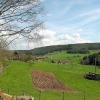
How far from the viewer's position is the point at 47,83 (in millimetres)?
71188

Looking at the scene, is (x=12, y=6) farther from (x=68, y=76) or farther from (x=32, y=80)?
(x=68, y=76)

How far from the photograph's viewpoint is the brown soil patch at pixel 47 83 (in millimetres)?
66125

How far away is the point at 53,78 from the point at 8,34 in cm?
5680

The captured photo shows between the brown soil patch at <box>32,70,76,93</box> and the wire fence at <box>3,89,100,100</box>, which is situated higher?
the brown soil patch at <box>32,70,76,93</box>

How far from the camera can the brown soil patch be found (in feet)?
217

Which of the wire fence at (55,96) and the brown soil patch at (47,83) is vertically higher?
the brown soil patch at (47,83)

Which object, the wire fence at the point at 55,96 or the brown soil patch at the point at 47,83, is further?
the brown soil patch at the point at 47,83

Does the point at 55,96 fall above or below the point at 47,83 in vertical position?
below

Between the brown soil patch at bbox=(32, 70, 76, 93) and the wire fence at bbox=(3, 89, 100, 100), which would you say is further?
the brown soil patch at bbox=(32, 70, 76, 93)

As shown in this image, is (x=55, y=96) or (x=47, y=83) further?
(x=47, y=83)

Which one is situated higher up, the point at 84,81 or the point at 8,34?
the point at 8,34

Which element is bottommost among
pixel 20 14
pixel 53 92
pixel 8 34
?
pixel 53 92

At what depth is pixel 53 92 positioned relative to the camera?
60.4 meters

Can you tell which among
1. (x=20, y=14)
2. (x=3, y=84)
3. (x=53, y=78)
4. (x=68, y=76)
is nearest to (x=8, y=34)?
(x=20, y=14)
